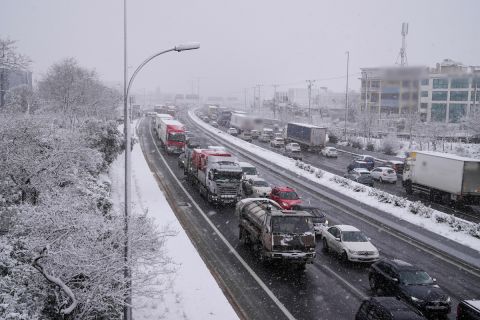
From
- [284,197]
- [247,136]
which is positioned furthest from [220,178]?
[247,136]

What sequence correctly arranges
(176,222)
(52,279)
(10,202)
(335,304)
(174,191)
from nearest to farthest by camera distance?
(52,279)
(335,304)
(10,202)
(176,222)
(174,191)

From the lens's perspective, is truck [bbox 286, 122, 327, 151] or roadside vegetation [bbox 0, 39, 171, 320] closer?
roadside vegetation [bbox 0, 39, 171, 320]

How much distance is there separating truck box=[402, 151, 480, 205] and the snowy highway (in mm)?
9252

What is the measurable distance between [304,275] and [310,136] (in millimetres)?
47274

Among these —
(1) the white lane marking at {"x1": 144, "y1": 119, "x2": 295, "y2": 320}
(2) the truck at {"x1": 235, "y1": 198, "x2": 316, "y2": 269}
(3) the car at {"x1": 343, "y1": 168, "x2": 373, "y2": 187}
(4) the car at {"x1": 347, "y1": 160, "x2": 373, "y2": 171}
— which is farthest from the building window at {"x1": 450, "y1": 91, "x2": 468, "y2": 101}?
(2) the truck at {"x1": 235, "y1": 198, "x2": 316, "y2": 269}

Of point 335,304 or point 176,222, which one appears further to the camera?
point 176,222

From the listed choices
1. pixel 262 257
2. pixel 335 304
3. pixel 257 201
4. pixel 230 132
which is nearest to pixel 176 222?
pixel 257 201

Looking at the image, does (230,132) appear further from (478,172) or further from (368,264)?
(368,264)

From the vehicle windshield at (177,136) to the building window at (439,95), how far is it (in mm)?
61551

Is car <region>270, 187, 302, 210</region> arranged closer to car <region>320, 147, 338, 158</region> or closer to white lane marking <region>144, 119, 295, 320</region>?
white lane marking <region>144, 119, 295, 320</region>

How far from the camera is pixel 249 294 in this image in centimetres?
1647

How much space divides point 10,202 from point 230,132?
68294 mm

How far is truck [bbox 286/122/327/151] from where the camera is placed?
210 feet

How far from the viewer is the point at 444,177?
3341 centimetres
